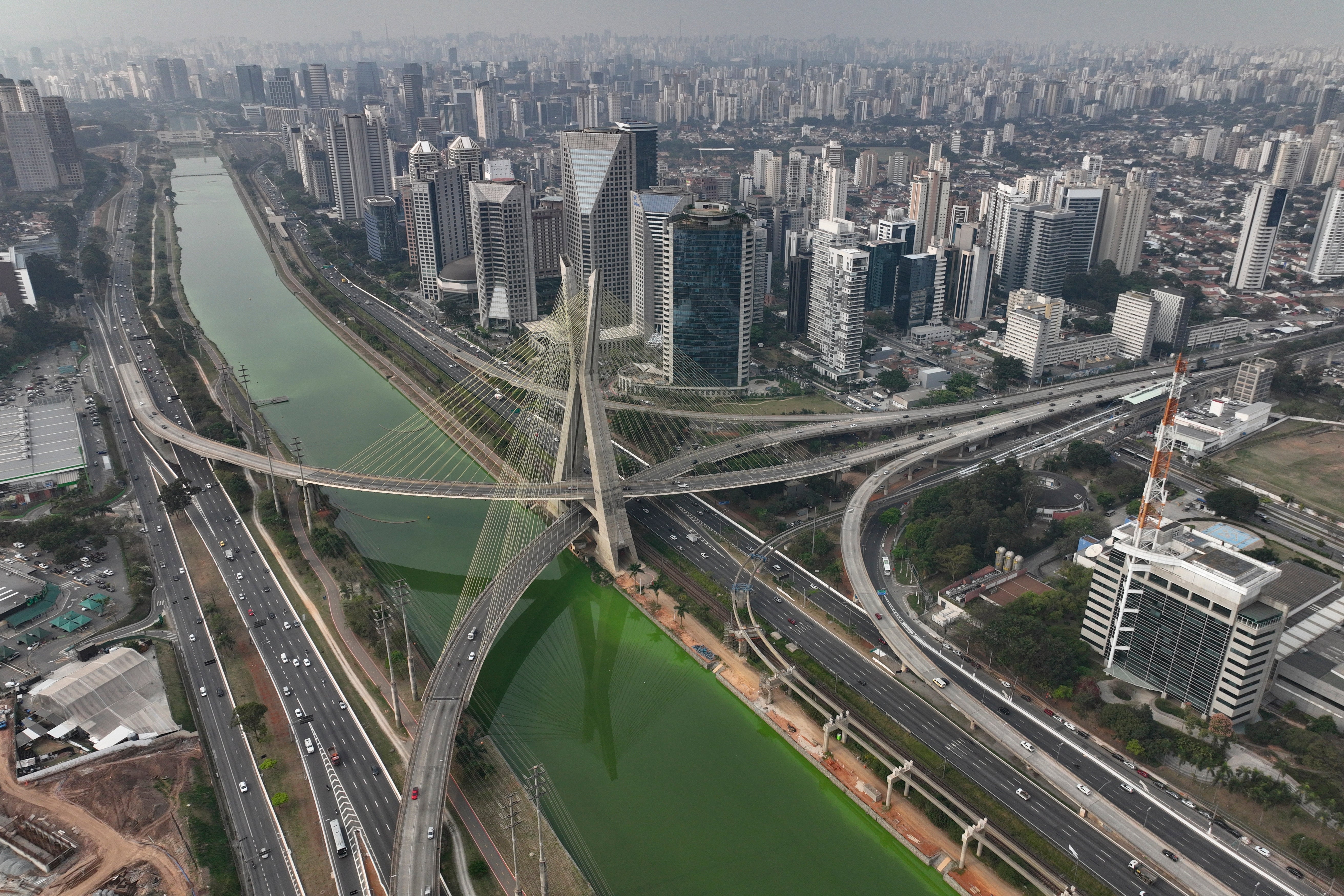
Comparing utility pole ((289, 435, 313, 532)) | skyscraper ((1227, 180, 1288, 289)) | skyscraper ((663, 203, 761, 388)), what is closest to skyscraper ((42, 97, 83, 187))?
utility pole ((289, 435, 313, 532))

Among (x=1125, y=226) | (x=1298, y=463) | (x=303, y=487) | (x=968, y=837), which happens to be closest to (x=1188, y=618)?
(x=968, y=837)

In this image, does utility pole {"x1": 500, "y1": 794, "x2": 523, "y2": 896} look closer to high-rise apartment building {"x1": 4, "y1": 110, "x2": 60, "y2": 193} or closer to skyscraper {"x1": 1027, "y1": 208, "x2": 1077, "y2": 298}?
skyscraper {"x1": 1027, "y1": 208, "x2": 1077, "y2": 298}

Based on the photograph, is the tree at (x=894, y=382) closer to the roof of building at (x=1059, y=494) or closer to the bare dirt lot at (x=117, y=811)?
the roof of building at (x=1059, y=494)

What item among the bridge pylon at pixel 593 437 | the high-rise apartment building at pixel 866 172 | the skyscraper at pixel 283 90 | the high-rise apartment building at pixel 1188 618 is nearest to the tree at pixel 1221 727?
the high-rise apartment building at pixel 1188 618

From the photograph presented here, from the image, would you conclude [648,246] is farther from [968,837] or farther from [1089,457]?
[968,837]

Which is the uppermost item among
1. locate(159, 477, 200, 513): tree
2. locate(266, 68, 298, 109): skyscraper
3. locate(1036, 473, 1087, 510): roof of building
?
locate(266, 68, 298, 109): skyscraper

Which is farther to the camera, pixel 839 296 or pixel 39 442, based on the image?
pixel 839 296

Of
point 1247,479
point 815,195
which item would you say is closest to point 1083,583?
point 1247,479
